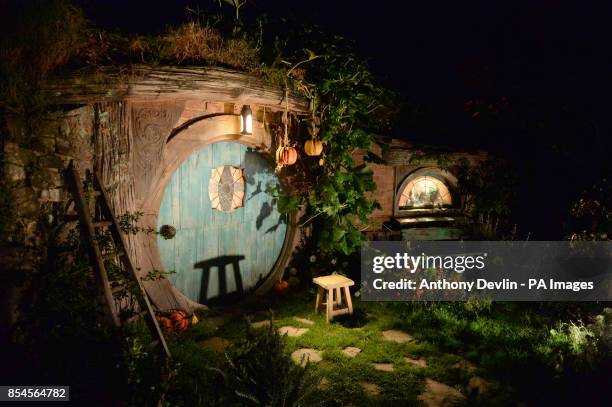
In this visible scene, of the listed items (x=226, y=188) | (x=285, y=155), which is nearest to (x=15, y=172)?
(x=226, y=188)

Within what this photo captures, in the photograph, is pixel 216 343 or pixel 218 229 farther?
pixel 218 229

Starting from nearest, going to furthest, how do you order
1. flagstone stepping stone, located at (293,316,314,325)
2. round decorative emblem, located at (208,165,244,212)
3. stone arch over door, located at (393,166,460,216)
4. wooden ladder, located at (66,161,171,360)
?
wooden ladder, located at (66,161,171,360)
flagstone stepping stone, located at (293,316,314,325)
round decorative emblem, located at (208,165,244,212)
stone arch over door, located at (393,166,460,216)

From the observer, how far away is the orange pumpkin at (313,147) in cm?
674

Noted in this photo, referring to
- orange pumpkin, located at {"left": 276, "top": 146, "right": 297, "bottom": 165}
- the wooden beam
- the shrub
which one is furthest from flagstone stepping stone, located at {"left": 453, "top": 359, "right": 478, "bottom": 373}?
the wooden beam

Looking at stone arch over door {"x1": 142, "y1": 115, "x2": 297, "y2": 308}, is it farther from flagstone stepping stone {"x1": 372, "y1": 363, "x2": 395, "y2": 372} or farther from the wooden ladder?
flagstone stepping stone {"x1": 372, "y1": 363, "x2": 395, "y2": 372}

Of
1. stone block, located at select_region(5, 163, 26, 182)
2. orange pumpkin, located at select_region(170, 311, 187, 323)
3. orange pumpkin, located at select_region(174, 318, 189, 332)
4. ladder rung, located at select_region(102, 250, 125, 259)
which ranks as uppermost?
stone block, located at select_region(5, 163, 26, 182)

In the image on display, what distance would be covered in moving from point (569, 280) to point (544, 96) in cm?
349

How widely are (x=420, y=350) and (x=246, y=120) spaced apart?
3847 millimetres

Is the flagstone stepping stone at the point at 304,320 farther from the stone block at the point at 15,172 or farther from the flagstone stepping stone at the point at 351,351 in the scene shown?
the stone block at the point at 15,172

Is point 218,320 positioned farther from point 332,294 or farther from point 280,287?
point 332,294

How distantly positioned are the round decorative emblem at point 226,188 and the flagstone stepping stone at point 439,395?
12.1ft

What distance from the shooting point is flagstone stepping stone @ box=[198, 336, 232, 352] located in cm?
500

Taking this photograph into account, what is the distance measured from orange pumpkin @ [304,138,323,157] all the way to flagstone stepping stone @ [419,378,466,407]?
12.5 ft

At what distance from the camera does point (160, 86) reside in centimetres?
476
